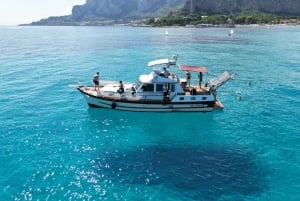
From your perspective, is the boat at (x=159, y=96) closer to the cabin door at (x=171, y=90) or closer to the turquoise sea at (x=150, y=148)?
the cabin door at (x=171, y=90)

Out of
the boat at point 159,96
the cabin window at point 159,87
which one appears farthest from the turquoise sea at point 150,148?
the cabin window at point 159,87

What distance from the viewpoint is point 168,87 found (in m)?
38.7

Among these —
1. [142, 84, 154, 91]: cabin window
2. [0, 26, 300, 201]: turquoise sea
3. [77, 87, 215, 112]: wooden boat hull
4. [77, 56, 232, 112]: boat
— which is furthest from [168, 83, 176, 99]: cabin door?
[0, 26, 300, 201]: turquoise sea

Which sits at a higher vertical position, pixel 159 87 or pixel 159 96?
pixel 159 87

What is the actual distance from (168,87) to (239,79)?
22.6 m

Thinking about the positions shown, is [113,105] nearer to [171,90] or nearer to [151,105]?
[151,105]

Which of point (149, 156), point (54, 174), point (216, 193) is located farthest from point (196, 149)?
point (54, 174)

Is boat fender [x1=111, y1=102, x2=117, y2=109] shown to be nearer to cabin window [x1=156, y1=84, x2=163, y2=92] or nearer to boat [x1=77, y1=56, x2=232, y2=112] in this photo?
boat [x1=77, y1=56, x2=232, y2=112]

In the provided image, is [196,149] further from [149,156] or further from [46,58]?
[46,58]

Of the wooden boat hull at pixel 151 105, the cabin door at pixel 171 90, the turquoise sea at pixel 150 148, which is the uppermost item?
the cabin door at pixel 171 90

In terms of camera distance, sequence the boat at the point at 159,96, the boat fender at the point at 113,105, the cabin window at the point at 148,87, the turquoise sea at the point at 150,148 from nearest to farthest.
Answer: the turquoise sea at the point at 150,148 < the boat at the point at 159,96 < the cabin window at the point at 148,87 < the boat fender at the point at 113,105

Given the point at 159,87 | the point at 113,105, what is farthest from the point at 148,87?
the point at 113,105

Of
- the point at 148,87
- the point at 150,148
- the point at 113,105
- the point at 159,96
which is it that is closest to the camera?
the point at 150,148

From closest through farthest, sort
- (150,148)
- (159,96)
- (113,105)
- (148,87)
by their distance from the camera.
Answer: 1. (150,148)
2. (148,87)
3. (159,96)
4. (113,105)
